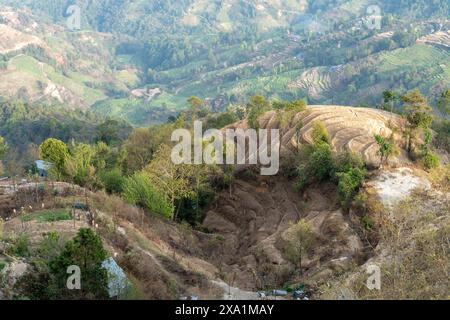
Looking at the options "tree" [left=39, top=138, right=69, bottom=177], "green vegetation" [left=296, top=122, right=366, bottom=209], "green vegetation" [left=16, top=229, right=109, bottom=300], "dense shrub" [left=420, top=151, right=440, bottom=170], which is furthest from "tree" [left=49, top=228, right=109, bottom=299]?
"dense shrub" [left=420, top=151, right=440, bottom=170]

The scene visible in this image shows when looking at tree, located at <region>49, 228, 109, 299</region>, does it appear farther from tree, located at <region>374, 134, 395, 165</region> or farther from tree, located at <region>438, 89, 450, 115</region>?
tree, located at <region>438, 89, 450, 115</region>

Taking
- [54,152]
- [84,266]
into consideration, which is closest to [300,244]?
[84,266]

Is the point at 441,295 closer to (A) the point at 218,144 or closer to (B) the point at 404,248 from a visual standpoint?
(B) the point at 404,248

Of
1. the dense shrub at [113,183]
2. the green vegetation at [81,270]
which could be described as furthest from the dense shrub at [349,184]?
the green vegetation at [81,270]

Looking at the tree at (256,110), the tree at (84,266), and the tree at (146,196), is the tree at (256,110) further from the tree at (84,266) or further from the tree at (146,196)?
the tree at (84,266)

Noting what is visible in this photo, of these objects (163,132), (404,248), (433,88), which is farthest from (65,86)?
(404,248)

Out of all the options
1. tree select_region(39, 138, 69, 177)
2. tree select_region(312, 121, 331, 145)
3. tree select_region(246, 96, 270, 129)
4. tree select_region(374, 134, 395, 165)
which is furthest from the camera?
tree select_region(246, 96, 270, 129)

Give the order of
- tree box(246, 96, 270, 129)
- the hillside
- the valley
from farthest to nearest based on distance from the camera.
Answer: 1. tree box(246, 96, 270, 129)
2. the hillside
3. the valley
